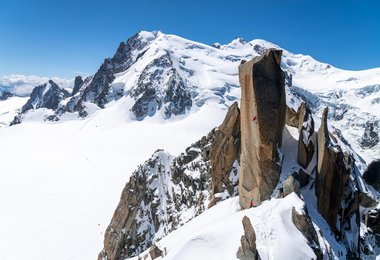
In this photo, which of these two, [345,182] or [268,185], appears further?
[345,182]

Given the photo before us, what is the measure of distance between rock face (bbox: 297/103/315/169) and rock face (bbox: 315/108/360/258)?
0.67 metres

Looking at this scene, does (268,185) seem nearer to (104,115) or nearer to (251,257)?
(251,257)

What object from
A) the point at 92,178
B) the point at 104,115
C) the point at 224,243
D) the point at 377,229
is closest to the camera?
the point at 224,243

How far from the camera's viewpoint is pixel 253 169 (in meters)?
26.0

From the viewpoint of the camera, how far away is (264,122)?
24938mm

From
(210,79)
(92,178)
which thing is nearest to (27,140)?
(92,178)

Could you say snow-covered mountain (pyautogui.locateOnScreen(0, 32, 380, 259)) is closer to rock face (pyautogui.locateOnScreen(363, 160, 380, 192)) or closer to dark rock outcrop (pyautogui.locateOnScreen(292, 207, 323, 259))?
dark rock outcrop (pyautogui.locateOnScreen(292, 207, 323, 259))

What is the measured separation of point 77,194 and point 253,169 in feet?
216

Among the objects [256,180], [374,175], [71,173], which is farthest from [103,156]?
[256,180]

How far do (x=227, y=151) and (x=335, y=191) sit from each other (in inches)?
483

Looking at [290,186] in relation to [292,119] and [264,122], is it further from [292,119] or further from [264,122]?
[292,119]

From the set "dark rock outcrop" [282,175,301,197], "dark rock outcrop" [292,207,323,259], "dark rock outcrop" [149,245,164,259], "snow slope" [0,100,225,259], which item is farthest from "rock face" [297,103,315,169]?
"snow slope" [0,100,225,259]

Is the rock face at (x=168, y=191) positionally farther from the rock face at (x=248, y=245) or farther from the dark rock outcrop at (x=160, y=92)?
the dark rock outcrop at (x=160, y=92)

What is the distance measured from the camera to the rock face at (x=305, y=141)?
84.9 feet
